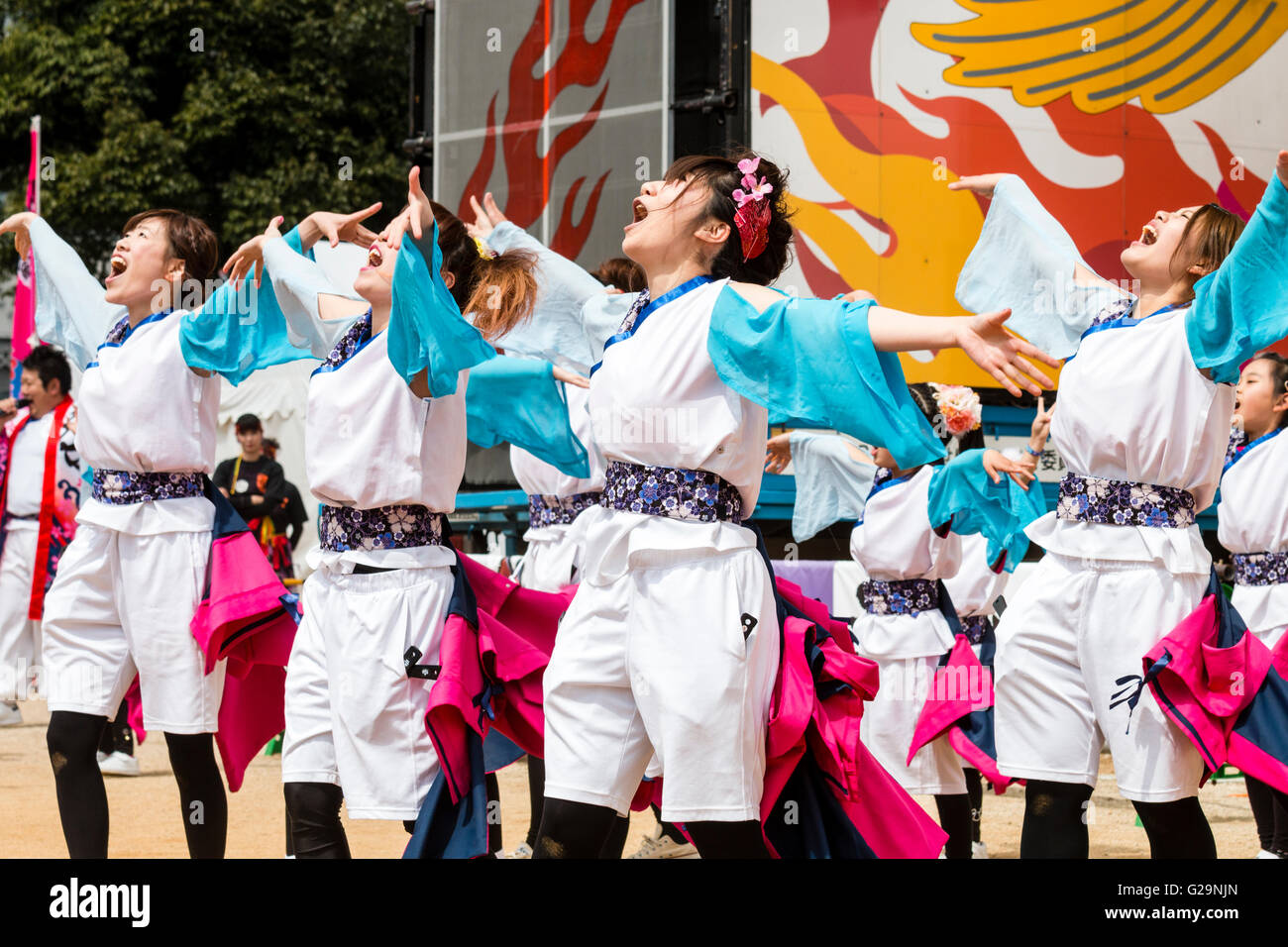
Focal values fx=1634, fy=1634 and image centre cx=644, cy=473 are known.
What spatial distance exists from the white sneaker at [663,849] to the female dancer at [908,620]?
29.5 inches

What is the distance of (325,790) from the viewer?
3.45 m

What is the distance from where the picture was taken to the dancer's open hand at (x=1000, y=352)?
2.42m

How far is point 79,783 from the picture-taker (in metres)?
3.92

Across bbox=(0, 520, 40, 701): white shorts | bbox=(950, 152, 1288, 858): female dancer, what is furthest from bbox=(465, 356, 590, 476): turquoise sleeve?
bbox=(0, 520, 40, 701): white shorts

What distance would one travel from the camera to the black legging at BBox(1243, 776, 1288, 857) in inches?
199

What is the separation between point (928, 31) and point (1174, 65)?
1.38 metres

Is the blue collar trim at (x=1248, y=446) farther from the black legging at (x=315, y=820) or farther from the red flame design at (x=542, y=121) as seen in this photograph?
the red flame design at (x=542, y=121)

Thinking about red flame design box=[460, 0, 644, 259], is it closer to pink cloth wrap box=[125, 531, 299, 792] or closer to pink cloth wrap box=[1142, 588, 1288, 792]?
pink cloth wrap box=[125, 531, 299, 792]

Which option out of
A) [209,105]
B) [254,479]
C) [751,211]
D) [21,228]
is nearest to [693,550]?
[751,211]

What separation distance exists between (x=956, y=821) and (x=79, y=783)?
2.58 m

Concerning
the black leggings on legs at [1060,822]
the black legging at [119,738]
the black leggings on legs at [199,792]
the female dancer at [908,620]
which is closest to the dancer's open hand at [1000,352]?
the black leggings on legs at [1060,822]
